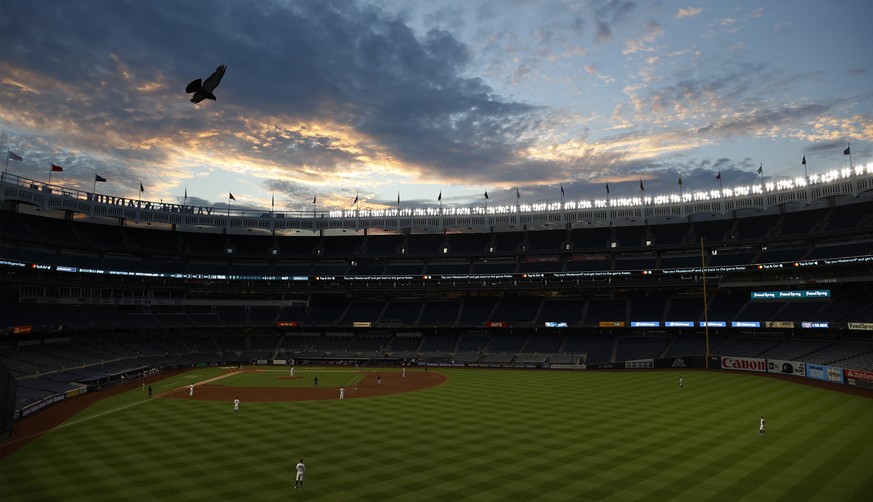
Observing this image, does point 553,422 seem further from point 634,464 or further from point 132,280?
point 132,280

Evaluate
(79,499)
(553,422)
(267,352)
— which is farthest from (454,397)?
(267,352)

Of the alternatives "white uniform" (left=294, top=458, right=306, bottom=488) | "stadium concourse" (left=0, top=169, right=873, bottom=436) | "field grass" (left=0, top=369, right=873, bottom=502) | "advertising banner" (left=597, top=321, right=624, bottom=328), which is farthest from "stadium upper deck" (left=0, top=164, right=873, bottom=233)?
"white uniform" (left=294, top=458, right=306, bottom=488)

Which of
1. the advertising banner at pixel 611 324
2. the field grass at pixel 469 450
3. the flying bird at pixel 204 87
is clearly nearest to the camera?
the flying bird at pixel 204 87

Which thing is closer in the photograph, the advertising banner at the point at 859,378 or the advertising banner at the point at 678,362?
the advertising banner at the point at 859,378

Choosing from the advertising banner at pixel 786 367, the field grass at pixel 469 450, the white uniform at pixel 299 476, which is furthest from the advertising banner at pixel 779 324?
the white uniform at pixel 299 476

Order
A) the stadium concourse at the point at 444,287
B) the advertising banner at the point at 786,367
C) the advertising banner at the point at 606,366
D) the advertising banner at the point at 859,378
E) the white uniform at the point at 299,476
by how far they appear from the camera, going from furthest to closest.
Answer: the advertising banner at the point at 606,366
the stadium concourse at the point at 444,287
the advertising banner at the point at 786,367
the advertising banner at the point at 859,378
the white uniform at the point at 299,476

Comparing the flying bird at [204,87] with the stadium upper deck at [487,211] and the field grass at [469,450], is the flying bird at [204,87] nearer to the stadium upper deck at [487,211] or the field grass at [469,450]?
the field grass at [469,450]

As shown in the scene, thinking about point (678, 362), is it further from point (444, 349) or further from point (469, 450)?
point (469, 450)
